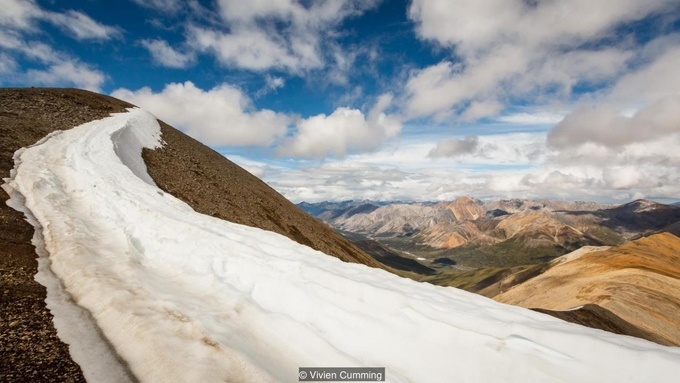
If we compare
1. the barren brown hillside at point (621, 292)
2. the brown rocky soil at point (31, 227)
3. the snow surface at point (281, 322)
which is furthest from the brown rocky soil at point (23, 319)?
the barren brown hillside at point (621, 292)

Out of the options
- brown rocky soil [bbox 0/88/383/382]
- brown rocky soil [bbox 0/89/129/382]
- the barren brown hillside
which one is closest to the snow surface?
brown rocky soil [bbox 0/89/129/382]

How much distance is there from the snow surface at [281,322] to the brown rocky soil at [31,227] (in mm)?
480

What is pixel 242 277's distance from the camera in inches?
402

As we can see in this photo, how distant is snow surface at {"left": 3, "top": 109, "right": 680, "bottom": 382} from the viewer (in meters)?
6.20

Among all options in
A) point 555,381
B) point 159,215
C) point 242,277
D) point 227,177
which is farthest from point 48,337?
point 227,177

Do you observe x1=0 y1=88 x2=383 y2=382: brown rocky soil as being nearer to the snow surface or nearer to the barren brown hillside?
the snow surface

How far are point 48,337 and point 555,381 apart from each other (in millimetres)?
9883

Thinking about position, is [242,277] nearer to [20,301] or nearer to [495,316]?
[20,301]

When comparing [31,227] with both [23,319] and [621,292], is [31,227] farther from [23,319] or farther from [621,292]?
[621,292]

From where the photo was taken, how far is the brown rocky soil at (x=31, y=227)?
616 centimetres

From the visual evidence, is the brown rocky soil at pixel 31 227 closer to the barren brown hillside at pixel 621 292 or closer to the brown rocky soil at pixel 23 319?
the brown rocky soil at pixel 23 319

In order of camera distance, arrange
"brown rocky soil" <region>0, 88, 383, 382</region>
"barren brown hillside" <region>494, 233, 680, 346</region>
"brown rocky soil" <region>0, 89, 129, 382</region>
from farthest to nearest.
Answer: "barren brown hillside" <region>494, 233, 680, 346</region>, "brown rocky soil" <region>0, 88, 383, 382</region>, "brown rocky soil" <region>0, 89, 129, 382</region>

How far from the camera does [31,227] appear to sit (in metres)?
13.2

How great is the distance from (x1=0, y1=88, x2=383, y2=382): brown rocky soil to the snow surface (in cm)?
48
